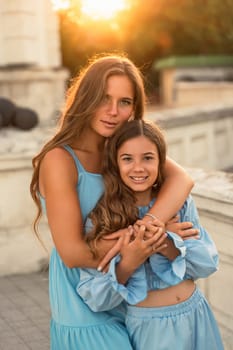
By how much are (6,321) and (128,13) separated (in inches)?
Result: 949

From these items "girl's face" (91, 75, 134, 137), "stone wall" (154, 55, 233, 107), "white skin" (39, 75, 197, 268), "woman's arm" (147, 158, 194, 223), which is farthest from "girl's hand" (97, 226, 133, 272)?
"stone wall" (154, 55, 233, 107)

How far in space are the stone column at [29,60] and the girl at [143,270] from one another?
378 inches

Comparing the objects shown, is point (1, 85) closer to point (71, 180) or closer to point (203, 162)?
point (203, 162)

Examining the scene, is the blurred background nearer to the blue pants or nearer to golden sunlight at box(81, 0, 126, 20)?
golden sunlight at box(81, 0, 126, 20)

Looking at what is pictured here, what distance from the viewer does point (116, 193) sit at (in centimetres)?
249

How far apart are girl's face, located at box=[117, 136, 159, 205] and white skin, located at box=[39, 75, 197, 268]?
13 centimetres

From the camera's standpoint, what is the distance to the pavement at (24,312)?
4301mm

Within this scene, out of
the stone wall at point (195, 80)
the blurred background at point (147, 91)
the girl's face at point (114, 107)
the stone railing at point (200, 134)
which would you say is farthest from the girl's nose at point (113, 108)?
Answer: the stone wall at point (195, 80)

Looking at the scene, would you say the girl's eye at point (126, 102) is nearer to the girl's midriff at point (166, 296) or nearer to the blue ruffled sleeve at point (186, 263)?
the blue ruffled sleeve at point (186, 263)

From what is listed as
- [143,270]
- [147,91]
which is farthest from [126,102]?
[147,91]

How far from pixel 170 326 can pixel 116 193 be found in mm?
518

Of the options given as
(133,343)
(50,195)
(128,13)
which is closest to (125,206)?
(50,195)

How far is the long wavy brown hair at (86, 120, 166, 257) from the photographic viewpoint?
2.45 m

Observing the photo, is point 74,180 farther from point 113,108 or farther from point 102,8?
point 102,8
